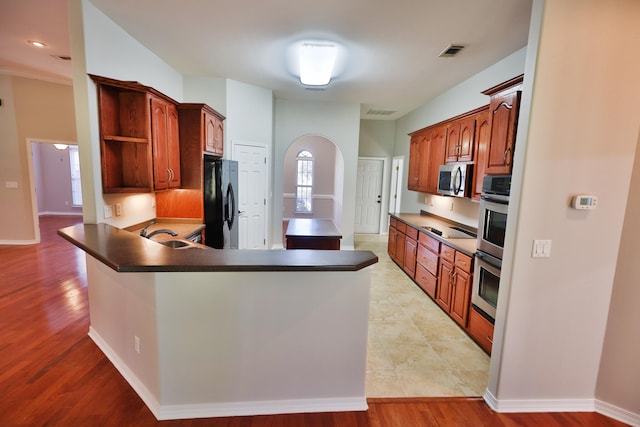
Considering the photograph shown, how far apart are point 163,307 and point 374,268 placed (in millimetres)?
3747

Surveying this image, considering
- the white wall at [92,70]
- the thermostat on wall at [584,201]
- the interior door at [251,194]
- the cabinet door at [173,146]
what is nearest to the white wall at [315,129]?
the interior door at [251,194]

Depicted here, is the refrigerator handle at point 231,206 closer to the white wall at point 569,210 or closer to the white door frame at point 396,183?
the white wall at point 569,210

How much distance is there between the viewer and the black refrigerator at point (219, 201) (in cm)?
377

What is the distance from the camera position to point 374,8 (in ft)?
8.03

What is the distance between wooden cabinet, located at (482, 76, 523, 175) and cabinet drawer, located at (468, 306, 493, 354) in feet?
4.39

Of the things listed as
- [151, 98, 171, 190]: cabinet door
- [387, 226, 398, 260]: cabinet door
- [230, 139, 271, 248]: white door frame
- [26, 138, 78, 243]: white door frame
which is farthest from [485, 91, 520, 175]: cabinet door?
[26, 138, 78, 243]: white door frame

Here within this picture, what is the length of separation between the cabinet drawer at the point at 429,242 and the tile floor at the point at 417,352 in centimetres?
68

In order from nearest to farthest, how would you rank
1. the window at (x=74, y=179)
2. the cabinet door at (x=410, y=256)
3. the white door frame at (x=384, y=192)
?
1. the cabinet door at (x=410, y=256)
2. the white door frame at (x=384, y=192)
3. the window at (x=74, y=179)

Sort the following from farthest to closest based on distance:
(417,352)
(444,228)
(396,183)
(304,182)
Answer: (304,182), (396,183), (444,228), (417,352)

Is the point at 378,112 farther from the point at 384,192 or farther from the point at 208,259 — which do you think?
the point at 208,259

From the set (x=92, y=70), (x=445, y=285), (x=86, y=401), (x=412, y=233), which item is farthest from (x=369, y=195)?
(x=86, y=401)

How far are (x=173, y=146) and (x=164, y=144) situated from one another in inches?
10.6

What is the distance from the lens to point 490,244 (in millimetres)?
2586

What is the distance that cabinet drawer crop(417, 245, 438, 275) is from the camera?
3.68m
